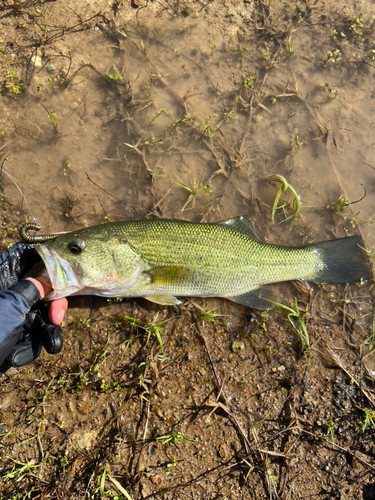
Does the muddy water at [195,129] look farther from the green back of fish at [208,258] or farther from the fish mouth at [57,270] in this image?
the fish mouth at [57,270]

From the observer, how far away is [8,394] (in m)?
3.75

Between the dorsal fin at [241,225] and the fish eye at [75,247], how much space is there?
1.64 meters

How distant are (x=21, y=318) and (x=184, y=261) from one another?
1.81 m

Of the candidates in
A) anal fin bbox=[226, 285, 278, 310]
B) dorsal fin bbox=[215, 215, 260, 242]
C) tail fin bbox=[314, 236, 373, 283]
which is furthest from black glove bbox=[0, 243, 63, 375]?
tail fin bbox=[314, 236, 373, 283]

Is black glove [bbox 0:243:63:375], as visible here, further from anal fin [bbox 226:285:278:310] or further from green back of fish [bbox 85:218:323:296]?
anal fin [bbox 226:285:278:310]

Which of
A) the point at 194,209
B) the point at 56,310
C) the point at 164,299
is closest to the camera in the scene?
the point at 56,310

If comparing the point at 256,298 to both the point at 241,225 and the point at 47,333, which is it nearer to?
the point at 241,225

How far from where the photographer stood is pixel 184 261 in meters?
3.46

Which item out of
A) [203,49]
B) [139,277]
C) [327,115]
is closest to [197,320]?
[139,277]

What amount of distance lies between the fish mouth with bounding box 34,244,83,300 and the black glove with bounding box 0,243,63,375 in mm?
287

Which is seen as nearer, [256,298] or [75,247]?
[75,247]

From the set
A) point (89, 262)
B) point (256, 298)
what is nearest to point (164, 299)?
point (89, 262)

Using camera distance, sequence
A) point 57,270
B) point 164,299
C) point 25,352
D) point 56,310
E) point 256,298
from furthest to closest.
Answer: point 256,298 → point 164,299 → point 56,310 → point 25,352 → point 57,270

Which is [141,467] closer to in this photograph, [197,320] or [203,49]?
[197,320]
